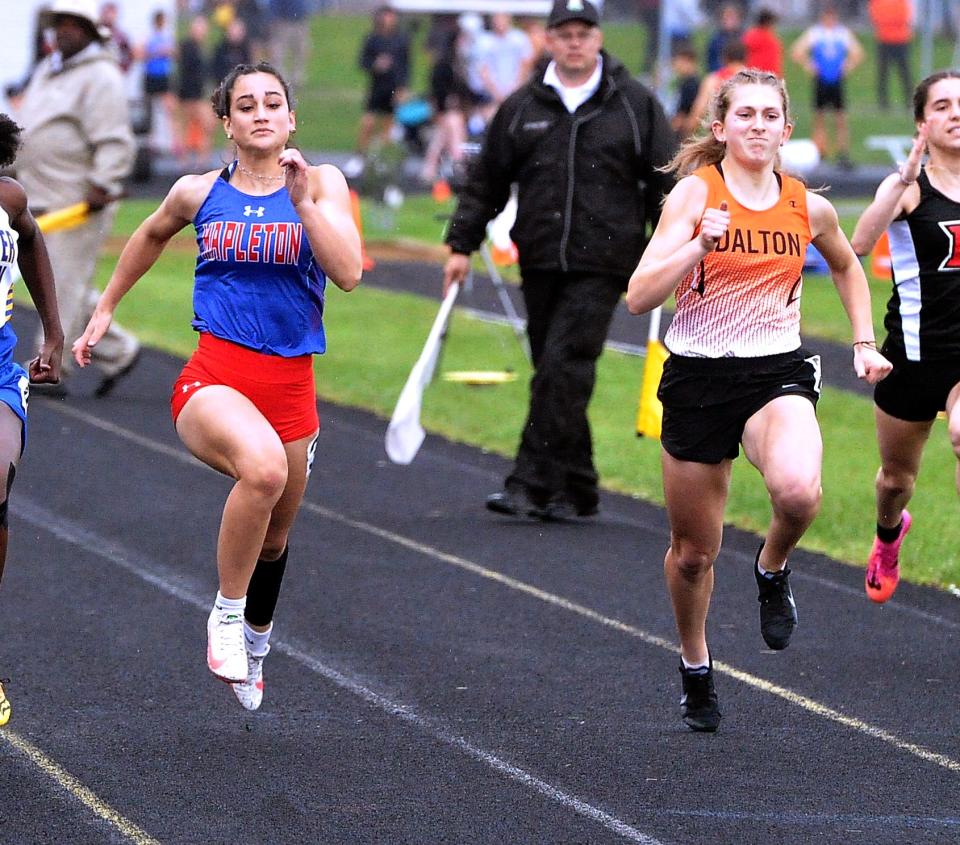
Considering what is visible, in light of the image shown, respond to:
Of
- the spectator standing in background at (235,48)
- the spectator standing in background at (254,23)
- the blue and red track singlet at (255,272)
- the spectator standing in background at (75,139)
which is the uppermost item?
the blue and red track singlet at (255,272)

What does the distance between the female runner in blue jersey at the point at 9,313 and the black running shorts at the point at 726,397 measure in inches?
76.9

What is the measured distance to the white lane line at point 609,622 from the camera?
6.11 meters

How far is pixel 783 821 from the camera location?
5.30 meters

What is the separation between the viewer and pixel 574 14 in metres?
9.45

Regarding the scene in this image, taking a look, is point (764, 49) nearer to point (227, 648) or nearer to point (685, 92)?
point (685, 92)

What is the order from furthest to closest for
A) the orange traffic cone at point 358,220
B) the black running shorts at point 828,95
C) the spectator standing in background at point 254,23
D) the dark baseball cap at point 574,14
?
the spectator standing in background at point 254,23
the black running shorts at point 828,95
the dark baseball cap at point 574,14
the orange traffic cone at point 358,220

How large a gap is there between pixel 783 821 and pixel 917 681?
1.78 m

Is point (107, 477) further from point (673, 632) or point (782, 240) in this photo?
point (782, 240)

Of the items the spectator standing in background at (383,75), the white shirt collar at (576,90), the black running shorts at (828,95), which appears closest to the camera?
the white shirt collar at (576,90)

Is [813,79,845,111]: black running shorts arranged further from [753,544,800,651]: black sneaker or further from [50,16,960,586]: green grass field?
[753,544,800,651]: black sneaker

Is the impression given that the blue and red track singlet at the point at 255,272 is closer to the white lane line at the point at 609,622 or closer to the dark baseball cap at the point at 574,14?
the white lane line at the point at 609,622

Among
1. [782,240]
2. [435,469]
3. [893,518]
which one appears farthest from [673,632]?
[435,469]

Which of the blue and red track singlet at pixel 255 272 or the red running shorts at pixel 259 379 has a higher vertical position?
the blue and red track singlet at pixel 255 272

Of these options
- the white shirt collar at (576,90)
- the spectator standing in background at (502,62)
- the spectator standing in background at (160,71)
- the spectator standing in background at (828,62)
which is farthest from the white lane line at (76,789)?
the spectator standing in background at (160,71)
